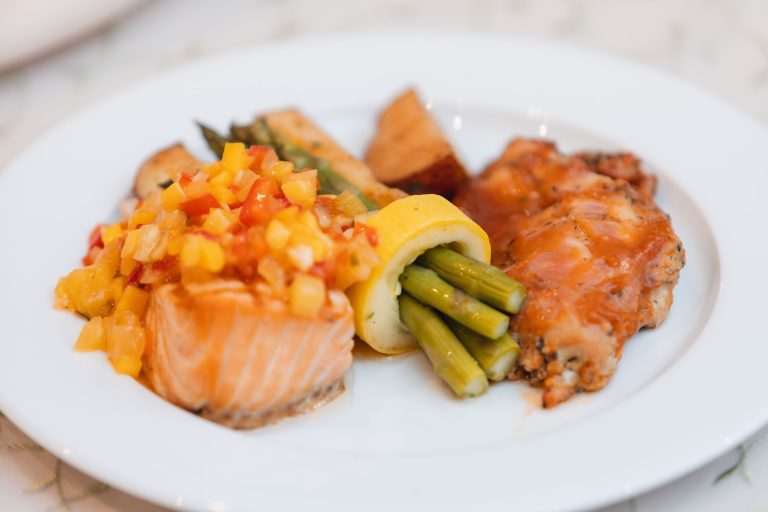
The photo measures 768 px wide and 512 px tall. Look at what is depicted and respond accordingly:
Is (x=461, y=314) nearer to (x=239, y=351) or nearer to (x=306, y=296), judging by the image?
(x=306, y=296)

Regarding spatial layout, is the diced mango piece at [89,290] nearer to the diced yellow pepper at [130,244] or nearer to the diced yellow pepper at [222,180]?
the diced yellow pepper at [130,244]

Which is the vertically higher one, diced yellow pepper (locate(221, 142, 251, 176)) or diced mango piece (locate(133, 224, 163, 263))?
diced yellow pepper (locate(221, 142, 251, 176))

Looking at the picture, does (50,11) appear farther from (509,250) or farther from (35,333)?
(509,250)

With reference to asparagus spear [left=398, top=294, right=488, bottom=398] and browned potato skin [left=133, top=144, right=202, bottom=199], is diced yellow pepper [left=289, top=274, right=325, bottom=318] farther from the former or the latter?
browned potato skin [left=133, top=144, right=202, bottom=199]

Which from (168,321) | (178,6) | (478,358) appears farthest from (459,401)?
(178,6)

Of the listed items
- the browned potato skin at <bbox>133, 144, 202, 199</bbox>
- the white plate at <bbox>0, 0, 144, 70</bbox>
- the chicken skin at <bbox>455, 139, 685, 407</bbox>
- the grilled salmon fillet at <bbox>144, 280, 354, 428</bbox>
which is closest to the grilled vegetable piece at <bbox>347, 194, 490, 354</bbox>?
the grilled salmon fillet at <bbox>144, 280, 354, 428</bbox>

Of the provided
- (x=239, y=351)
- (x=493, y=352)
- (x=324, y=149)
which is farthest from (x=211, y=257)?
(x=324, y=149)
